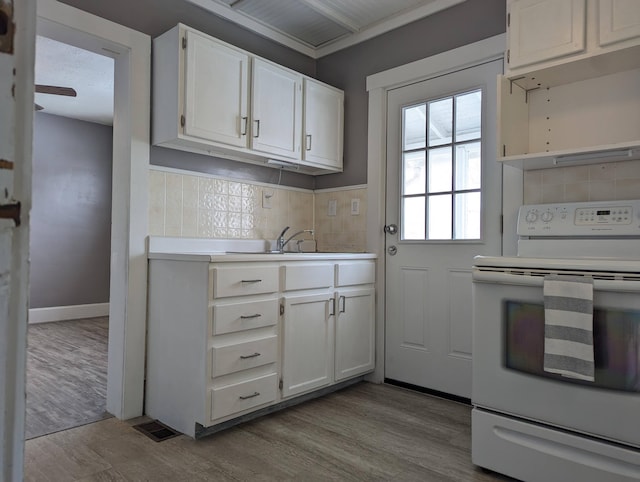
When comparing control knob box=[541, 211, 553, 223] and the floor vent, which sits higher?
control knob box=[541, 211, 553, 223]

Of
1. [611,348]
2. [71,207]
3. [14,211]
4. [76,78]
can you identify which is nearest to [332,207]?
[611,348]

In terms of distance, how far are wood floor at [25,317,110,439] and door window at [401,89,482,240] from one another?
2.17 metres

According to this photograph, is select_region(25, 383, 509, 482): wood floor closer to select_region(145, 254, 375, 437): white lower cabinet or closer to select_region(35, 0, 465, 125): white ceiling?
select_region(145, 254, 375, 437): white lower cabinet

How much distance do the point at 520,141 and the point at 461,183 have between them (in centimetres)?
45

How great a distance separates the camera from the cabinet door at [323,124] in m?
3.10

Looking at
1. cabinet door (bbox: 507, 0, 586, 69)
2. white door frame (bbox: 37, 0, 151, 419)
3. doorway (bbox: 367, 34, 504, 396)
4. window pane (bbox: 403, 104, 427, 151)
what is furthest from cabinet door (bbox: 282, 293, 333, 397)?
cabinet door (bbox: 507, 0, 586, 69)

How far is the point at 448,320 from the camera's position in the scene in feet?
9.11

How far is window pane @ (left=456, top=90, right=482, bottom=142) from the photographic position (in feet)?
8.86

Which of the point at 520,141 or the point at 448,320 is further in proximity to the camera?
the point at 448,320

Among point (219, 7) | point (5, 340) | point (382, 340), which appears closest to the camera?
point (5, 340)

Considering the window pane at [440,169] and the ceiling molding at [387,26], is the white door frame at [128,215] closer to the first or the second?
the ceiling molding at [387,26]

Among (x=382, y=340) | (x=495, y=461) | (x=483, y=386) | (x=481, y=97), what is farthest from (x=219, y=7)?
(x=495, y=461)

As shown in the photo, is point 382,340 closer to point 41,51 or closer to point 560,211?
point 560,211

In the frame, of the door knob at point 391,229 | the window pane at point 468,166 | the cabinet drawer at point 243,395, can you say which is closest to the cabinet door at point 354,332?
the door knob at point 391,229
